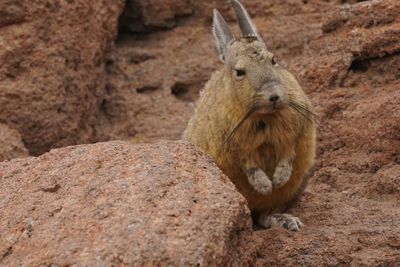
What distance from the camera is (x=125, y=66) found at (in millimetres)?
10320

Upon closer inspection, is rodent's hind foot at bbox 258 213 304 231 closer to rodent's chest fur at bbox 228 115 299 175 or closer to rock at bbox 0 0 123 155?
rodent's chest fur at bbox 228 115 299 175

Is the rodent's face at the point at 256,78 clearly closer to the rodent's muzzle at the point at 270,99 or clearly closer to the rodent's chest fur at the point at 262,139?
the rodent's muzzle at the point at 270,99

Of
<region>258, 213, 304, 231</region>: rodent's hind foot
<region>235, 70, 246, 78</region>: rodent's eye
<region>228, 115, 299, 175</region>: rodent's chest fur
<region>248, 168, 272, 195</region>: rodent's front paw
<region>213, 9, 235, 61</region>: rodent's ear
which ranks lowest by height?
<region>258, 213, 304, 231</region>: rodent's hind foot

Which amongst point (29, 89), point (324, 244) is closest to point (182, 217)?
point (324, 244)

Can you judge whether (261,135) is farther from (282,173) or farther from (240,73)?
(240,73)

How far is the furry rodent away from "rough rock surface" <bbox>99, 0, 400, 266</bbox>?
31 centimetres

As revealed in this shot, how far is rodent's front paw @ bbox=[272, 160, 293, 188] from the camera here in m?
6.89

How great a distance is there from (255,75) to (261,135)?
17.9 inches

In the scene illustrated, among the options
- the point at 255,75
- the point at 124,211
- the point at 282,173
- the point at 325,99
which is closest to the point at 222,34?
the point at 255,75

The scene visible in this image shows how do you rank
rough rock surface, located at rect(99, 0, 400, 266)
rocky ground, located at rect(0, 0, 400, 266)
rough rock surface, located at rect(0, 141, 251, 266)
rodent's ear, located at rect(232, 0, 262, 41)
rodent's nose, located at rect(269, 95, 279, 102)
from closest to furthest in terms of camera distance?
rough rock surface, located at rect(0, 141, 251, 266)
rocky ground, located at rect(0, 0, 400, 266)
rough rock surface, located at rect(99, 0, 400, 266)
rodent's nose, located at rect(269, 95, 279, 102)
rodent's ear, located at rect(232, 0, 262, 41)

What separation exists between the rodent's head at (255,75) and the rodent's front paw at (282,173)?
1.46 feet

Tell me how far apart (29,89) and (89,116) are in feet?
2.83

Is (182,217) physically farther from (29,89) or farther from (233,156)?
(29,89)

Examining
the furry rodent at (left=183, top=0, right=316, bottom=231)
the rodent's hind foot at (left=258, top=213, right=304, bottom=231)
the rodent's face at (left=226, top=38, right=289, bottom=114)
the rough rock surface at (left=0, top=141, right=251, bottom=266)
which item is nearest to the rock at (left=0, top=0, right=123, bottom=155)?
the furry rodent at (left=183, top=0, right=316, bottom=231)
